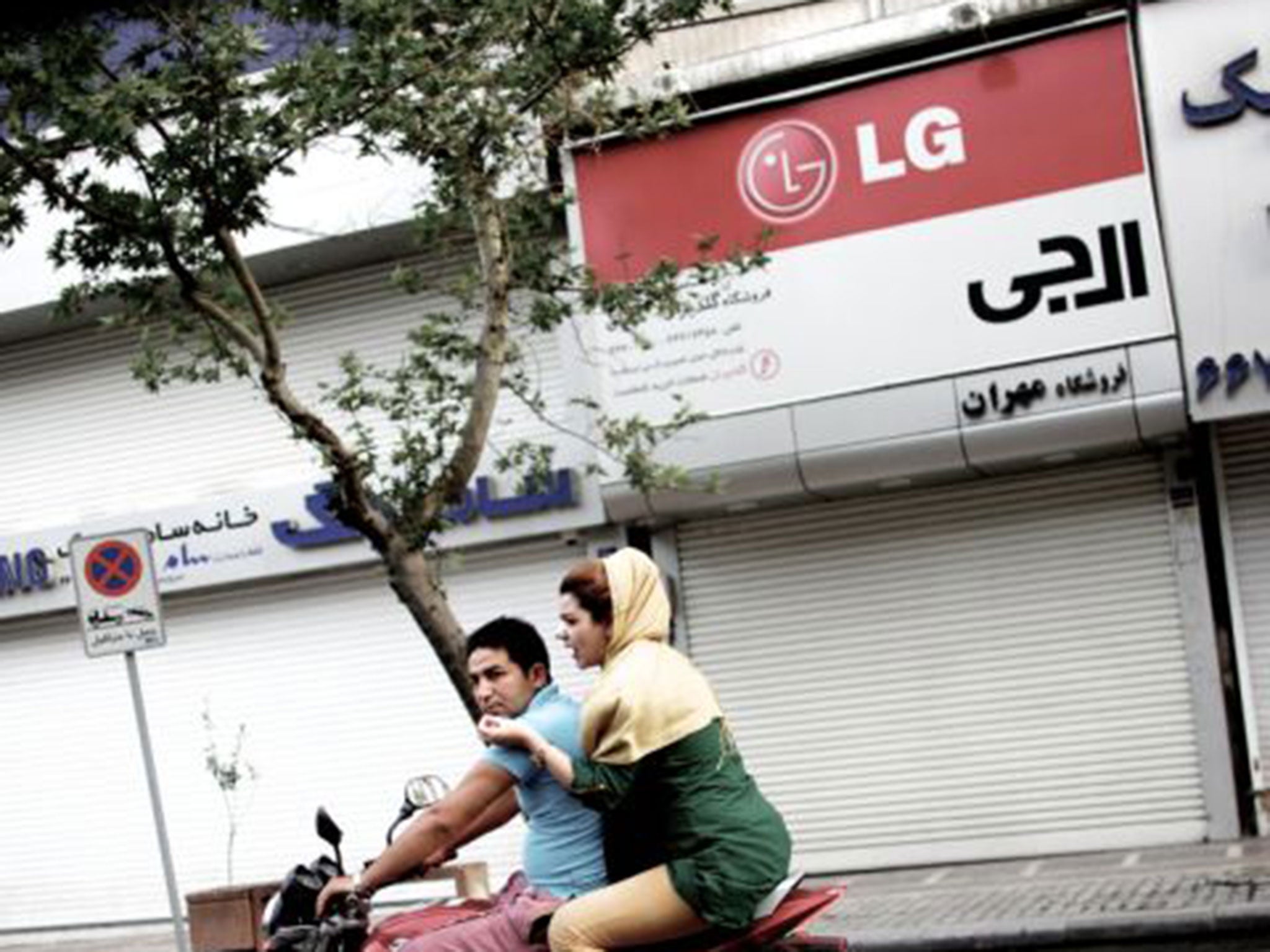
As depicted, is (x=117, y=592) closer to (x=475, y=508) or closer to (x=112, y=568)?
(x=112, y=568)

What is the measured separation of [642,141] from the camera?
18.0 m

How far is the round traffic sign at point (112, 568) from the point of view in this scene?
13203 mm

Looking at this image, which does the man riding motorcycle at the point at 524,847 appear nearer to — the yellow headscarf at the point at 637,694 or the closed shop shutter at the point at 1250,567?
the yellow headscarf at the point at 637,694

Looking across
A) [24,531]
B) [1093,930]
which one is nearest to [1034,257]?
[1093,930]

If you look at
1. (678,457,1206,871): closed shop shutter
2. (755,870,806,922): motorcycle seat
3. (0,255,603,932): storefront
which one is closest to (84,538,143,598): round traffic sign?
(0,255,603,932): storefront

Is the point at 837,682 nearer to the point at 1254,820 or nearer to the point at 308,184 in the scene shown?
the point at 1254,820

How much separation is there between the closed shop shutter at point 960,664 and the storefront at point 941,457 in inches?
0.9

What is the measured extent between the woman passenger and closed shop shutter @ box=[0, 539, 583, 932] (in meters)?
13.2

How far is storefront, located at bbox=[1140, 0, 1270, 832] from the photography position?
52.5ft

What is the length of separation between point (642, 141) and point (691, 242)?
0.93 meters

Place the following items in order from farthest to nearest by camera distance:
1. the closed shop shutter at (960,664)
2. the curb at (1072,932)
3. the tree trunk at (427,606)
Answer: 1. the closed shop shutter at (960,664)
2. the tree trunk at (427,606)
3. the curb at (1072,932)

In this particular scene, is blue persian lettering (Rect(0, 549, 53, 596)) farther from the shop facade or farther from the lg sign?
the lg sign

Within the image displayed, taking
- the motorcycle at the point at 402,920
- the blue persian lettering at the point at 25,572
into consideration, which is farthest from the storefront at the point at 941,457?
the motorcycle at the point at 402,920

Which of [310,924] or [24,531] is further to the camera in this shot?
[24,531]
